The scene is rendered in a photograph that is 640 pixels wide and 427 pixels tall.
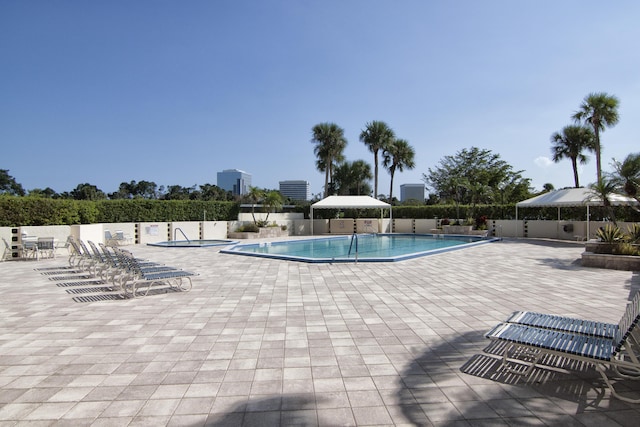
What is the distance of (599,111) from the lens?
63.8ft

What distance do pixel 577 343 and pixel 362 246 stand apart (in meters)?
14.3

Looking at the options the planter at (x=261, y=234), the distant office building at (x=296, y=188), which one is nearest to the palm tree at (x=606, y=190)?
the planter at (x=261, y=234)

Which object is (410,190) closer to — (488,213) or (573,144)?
(573,144)

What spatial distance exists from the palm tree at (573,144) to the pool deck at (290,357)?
2555cm

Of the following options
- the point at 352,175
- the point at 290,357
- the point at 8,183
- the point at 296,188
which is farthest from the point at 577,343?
the point at 296,188

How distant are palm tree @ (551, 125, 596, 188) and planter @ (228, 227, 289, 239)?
23.7 meters

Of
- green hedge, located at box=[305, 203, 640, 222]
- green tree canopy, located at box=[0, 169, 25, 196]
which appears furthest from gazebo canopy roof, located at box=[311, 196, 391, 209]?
green tree canopy, located at box=[0, 169, 25, 196]

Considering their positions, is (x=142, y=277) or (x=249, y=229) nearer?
(x=142, y=277)

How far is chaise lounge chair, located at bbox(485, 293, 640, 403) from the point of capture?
2.73m

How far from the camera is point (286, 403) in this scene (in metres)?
2.67

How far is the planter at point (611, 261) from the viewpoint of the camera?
355 inches

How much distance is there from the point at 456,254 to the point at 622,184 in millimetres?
5942

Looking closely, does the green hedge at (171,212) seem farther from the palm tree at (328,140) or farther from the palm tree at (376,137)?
the palm tree at (376,137)

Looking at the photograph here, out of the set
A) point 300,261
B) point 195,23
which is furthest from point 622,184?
point 195,23
